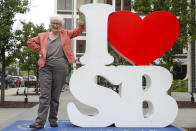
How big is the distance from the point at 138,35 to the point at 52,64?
2.04m

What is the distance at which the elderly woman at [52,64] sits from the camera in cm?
579

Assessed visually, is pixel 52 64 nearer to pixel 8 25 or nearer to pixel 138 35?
pixel 138 35

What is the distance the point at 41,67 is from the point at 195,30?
893cm

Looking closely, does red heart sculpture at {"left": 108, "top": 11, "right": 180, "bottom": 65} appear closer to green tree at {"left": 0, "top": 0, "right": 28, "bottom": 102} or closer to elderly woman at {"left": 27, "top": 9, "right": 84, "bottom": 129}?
elderly woman at {"left": 27, "top": 9, "right": 84, "bottom": 129}

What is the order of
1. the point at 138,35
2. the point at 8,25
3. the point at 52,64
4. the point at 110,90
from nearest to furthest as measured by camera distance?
1. the point at 52,64
2. the point at 110,90
3. the point at 138,35
4. the point at 8,25

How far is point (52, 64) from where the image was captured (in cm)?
586

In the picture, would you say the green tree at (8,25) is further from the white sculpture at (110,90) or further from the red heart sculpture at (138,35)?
the red heart sculpture at (138,35)

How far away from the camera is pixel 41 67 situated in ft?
19.3

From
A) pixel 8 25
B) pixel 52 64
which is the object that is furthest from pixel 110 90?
pixel 8 25

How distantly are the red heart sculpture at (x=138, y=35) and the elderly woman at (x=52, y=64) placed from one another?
117 cm

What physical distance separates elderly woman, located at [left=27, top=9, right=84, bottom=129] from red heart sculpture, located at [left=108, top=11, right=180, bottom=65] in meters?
1.17

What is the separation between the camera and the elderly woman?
19.0ft

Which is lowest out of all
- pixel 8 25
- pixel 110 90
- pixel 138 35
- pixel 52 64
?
pixel 110 90

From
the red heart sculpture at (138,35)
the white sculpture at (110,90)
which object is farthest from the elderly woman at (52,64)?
the red heart sculpture at (138,35)
